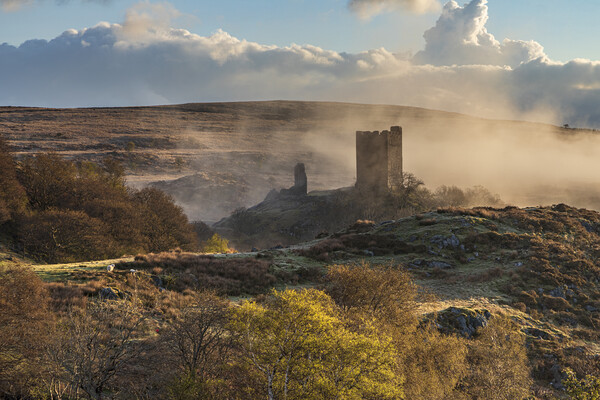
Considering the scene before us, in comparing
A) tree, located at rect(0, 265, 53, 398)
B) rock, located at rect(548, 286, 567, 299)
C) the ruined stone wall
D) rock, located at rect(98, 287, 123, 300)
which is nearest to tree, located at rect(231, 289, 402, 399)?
tree, located at rect(0, 265, 53, 398)

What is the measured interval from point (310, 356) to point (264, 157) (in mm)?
156351

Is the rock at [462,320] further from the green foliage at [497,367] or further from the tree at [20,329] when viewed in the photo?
the tree at [20,329]

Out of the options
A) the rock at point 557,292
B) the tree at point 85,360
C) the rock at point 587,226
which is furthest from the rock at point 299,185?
the tree at point 85,360

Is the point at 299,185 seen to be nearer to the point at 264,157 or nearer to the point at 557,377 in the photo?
the point at 264,157

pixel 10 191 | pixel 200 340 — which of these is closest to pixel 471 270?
pixel 200 340

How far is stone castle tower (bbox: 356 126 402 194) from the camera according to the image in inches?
3061

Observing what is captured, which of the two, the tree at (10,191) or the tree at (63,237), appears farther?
the tree at (10,191)

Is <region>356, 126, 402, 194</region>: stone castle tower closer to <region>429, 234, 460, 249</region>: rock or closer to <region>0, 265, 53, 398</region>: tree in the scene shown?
<region>429, 234, 460, 249</region>: rock

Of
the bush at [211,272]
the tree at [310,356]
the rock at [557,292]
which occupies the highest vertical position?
the tree at [310,356]

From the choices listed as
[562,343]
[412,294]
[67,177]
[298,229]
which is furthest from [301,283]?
[298,229]

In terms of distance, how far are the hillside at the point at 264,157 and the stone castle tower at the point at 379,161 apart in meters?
41.6

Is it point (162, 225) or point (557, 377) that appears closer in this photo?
point (557, 377)

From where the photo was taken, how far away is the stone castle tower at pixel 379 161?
77.8 meters

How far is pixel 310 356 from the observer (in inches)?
553
